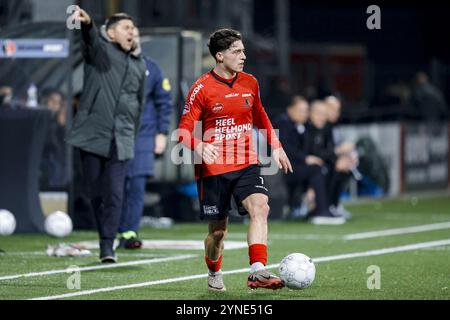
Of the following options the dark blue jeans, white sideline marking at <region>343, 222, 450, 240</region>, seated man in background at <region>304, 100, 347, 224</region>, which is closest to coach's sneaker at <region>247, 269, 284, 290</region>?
the dark blue jeans

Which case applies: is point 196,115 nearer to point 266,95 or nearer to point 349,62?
point 266,95

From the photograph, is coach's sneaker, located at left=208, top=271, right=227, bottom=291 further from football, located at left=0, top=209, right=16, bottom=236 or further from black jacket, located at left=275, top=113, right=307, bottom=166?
black jacket, located at left=275, top=113, right=307, bottom=166

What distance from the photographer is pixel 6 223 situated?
15.0 meters

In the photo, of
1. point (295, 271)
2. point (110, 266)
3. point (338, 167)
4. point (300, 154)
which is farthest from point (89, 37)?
point (338, 167)

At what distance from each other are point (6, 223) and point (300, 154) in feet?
17.0

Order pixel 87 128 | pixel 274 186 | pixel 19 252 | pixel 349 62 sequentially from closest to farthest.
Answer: pixel 87 128
pixel 19 252
pixel 274 186
pixel 349 62

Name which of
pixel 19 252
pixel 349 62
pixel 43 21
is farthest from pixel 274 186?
pixel 349 62

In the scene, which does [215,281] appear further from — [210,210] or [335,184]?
[335,184]

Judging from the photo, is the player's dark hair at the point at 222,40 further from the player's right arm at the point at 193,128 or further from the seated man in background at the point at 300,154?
the seated man in background at the point at 300,154

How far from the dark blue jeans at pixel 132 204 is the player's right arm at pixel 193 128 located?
13.1 ft

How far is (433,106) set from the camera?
88.1 ft

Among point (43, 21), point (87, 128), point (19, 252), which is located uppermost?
point (43, 21)

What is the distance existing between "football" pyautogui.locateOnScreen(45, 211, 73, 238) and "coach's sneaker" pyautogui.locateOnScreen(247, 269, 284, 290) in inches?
223

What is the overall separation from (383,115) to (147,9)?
5.86 m
